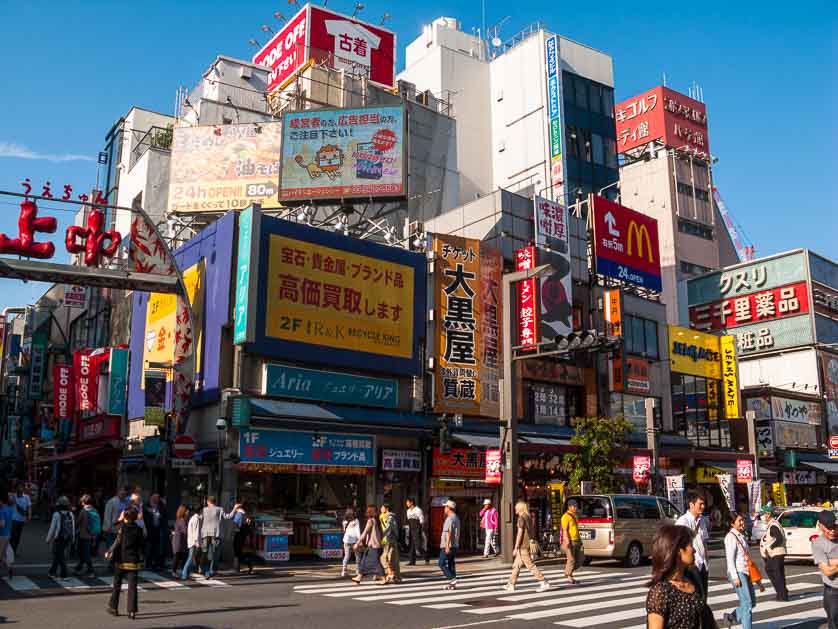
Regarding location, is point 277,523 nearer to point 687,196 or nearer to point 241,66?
point 241,66

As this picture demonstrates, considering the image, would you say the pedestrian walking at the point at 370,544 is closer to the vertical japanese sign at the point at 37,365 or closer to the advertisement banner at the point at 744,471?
the advertisement banner at the point at 744,471

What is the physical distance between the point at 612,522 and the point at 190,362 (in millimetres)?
14164

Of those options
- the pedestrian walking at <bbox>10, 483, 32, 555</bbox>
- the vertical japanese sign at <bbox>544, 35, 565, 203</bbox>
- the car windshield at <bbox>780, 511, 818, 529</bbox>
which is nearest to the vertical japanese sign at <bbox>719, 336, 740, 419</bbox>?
the car windshield at <bbox>780, 511, 818, 529</bbox>

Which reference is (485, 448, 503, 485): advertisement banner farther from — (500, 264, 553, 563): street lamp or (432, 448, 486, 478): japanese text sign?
(432, 448, 486, 478): japanese text sign

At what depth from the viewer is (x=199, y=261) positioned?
2694 centimetres

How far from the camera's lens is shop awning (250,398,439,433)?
2298 centimetres

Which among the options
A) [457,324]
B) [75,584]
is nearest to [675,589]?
[75,584]

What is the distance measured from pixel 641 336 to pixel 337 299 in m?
17.4

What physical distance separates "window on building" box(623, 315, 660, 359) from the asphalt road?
17.9m

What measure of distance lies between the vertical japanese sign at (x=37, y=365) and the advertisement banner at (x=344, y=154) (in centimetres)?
2712

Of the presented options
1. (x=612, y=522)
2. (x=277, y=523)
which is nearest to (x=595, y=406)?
(x=612, y=522)

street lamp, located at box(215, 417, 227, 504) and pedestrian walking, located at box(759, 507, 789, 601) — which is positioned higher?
street lamp, located at box(215, 417, 227, 504)

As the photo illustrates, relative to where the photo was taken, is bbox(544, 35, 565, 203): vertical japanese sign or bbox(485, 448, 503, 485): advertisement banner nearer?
bbox(485, 448, 503, 485): advertisement banner

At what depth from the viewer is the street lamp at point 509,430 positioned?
2181 cm
